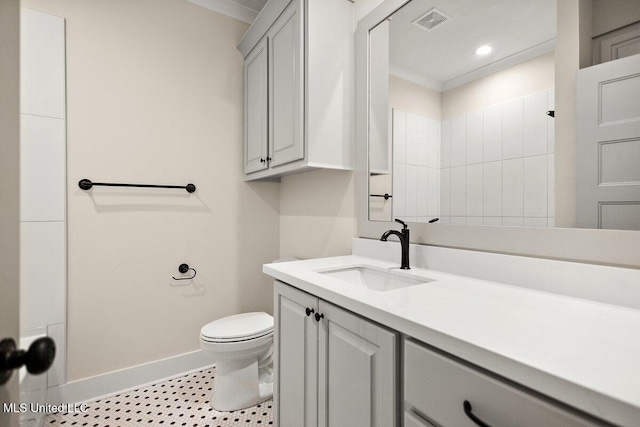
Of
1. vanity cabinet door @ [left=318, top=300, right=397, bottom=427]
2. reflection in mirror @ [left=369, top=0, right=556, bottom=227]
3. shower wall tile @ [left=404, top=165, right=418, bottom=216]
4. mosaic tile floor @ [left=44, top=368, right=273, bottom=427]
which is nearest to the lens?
vanity cabinet door @ [left=318, top=300, right=397, bottom=427]

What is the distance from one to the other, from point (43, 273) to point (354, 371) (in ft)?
5.94

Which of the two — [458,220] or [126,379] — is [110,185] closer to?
[126,379]

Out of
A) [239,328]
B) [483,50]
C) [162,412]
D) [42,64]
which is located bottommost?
[162,412]

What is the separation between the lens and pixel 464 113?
Result: 1283mm

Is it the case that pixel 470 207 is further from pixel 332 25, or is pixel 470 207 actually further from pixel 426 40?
pixel 332 25

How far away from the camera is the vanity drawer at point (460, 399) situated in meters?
0.52

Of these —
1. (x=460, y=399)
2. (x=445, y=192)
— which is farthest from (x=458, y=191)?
(x=460, y=399)

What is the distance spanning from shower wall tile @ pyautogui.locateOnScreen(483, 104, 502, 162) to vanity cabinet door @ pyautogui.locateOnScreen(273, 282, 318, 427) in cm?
87

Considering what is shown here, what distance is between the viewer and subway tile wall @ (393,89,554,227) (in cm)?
106

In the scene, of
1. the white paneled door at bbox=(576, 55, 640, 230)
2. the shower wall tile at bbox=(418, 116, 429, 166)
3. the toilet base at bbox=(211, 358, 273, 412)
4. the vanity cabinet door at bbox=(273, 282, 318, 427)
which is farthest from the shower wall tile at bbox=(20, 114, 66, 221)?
the white paneled door at bbox=(576, 55, 640, 230)

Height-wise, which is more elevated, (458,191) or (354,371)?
(458,191)

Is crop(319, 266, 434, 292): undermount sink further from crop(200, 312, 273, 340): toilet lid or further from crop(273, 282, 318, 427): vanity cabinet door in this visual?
crop(200, 312, 273, 340): toilet lid

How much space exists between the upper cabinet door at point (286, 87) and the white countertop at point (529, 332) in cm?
91

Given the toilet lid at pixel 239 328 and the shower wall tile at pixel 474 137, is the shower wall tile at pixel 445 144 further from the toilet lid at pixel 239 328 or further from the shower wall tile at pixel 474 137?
the toilet lid at pixel 239 328
